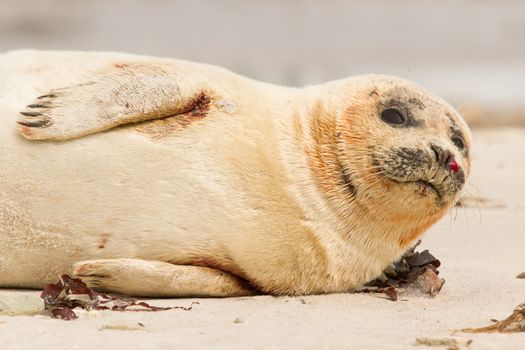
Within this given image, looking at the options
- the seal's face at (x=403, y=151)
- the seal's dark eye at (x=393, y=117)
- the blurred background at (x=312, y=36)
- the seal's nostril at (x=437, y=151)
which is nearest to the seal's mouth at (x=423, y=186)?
the seal's face at (x=403, y=151)

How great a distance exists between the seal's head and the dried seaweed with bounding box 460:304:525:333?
28.0 inches

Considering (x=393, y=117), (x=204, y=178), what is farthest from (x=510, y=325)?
(x=204, y=178)

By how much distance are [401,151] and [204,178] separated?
2.66 ft

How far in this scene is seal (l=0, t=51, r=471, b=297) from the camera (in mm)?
4703

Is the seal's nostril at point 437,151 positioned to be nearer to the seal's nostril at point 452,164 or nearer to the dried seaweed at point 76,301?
the seal's nostril at point 452,164

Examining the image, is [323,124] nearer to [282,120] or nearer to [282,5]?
[282,120]

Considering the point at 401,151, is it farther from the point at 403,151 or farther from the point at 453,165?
the point at 453,165

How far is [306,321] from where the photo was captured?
4.41 meters

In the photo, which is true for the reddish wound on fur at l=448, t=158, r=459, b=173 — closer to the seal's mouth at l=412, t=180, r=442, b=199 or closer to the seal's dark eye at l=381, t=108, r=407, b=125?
the seal's mouth at l=412, t=180, r=442, b=199

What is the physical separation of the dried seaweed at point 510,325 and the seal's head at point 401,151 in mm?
711

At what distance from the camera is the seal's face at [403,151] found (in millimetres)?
4848

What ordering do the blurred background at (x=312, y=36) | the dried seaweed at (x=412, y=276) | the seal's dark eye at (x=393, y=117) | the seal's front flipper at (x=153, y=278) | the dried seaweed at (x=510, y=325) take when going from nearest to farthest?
1. the dried seaweed at (x=510, y=325)
2. the seal's front flipper at (x=153, y=278)
3. the seal's dark eye at (x=393, y=117)
4. the dried seaweed at (x=412, y=276)
5. the blurred background at (x=312, y=36)

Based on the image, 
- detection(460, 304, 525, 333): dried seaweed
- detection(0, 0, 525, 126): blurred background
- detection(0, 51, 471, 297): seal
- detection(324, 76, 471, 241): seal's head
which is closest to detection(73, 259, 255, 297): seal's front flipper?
detection(0, 51, 471, 297): seal

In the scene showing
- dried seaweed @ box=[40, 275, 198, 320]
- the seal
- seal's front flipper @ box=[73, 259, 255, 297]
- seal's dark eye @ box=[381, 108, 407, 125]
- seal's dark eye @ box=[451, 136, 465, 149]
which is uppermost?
seal's dark eye @ box=[381, 108, 407, 125]
